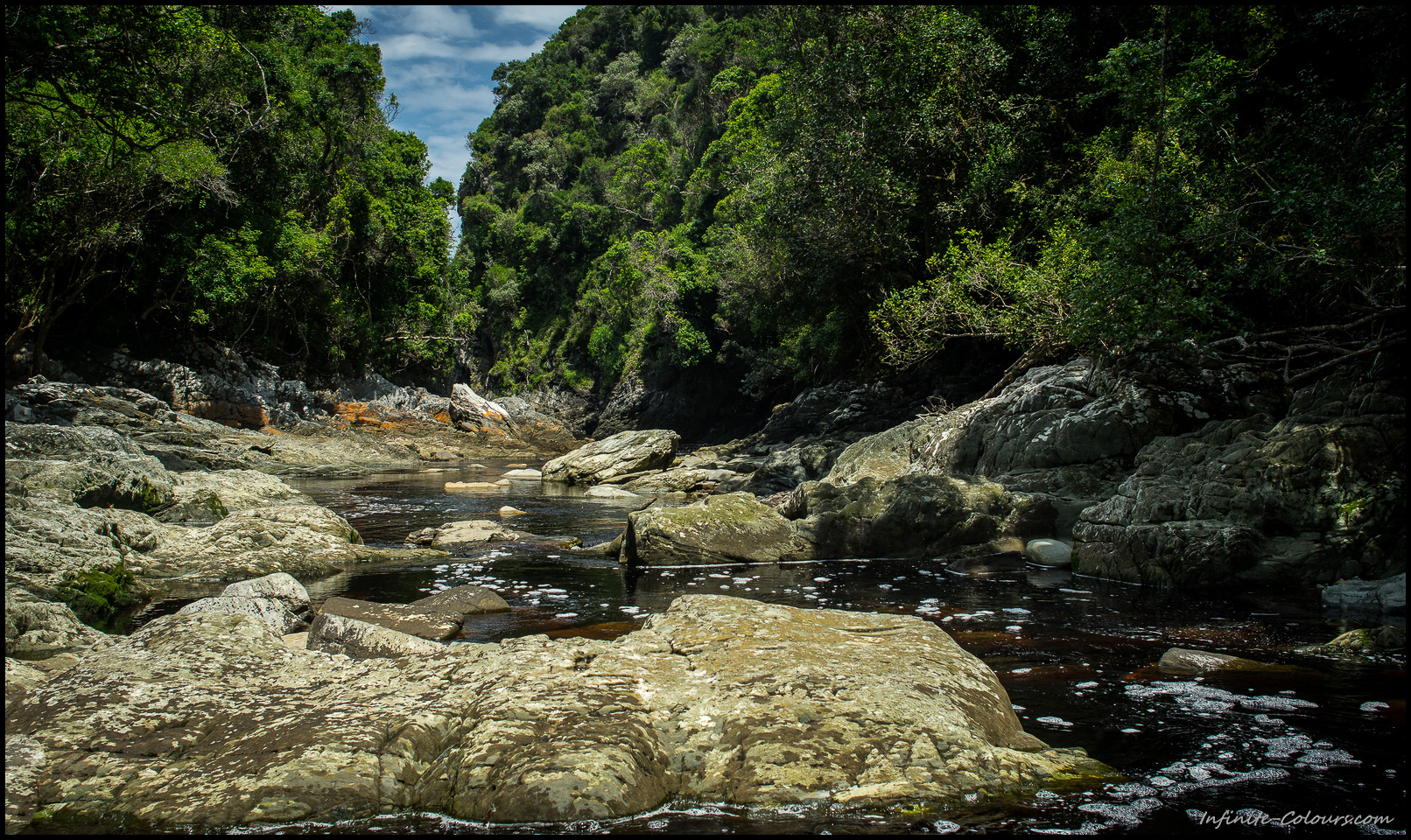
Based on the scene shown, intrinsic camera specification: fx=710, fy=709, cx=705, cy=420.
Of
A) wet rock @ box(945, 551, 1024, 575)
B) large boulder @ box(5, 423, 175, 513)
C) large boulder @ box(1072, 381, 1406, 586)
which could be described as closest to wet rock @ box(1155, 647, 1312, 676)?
large boulder @ box(1072, 381, 1406, 586)

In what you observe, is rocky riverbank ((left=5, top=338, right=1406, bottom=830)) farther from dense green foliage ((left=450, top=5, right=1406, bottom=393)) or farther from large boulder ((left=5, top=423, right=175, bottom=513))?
dense green foliage ((left=450, top=5, right=1406, bottom=393))

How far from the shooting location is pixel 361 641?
17.1 feet

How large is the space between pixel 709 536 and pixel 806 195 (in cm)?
1450

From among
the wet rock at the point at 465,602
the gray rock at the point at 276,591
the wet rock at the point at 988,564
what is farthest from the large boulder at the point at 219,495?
the wet rock at the point at 988,564

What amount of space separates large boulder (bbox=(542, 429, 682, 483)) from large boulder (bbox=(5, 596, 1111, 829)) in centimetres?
1920

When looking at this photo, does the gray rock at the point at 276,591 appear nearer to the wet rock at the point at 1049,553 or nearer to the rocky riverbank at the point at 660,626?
the rocky riverbank at the point at 660,626

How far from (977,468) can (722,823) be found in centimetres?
1243

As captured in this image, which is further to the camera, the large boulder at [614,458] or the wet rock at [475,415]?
the wet rock at [475,415]

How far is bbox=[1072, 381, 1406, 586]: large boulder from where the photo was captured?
772 centimetres

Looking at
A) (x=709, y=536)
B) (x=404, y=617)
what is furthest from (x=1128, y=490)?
(x=404, y=617)

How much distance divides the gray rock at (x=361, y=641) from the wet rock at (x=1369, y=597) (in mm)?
8133

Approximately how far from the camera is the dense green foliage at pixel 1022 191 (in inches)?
385

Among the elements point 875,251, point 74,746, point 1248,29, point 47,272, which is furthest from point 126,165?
point 1248,29

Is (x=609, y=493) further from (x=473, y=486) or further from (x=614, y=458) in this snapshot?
(x=473, y=486)
